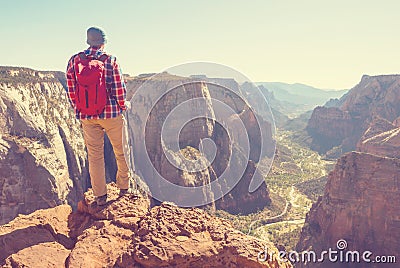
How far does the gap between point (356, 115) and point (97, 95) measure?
103814 mm

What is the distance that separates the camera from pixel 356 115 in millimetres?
98562

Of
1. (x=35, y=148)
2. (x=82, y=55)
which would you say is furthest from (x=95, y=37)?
(x=35, y=148)

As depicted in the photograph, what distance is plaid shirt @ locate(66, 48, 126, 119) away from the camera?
6812 mm

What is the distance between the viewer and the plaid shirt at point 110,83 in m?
6.81

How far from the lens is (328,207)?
3102 centimetres

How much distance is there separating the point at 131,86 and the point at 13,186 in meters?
28.3

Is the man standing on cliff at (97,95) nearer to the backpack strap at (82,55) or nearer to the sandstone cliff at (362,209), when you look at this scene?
the backpack strap at (82,55)

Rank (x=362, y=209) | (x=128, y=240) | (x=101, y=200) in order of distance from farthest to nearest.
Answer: (x=362, y=209)
(x=101, y=200)
(x=128, y=240)

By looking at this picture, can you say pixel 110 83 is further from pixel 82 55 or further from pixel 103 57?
pixel 82 55

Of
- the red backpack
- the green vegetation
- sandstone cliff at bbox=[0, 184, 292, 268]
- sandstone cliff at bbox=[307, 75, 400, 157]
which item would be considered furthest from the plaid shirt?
sandstone cliff at bbox=[307, 75, 400, 157]

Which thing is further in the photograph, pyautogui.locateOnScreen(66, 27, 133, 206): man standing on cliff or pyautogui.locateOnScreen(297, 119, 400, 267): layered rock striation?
pyautogui.locateOnScreen(297, 119, 400, 267): layered rock striation

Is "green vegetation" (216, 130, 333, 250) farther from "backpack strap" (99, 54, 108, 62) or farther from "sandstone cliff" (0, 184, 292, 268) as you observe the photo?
"backpack strap" (99, 54, 108, 62)

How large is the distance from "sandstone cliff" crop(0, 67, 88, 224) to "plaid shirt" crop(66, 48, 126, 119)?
27077mm

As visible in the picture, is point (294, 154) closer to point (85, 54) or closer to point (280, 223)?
point (280, 223)
